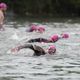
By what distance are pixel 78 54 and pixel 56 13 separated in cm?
3797

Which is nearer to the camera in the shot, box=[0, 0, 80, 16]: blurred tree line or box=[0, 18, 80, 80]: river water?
box=[0, 18, 80, 80]: river water

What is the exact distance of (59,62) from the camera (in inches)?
634

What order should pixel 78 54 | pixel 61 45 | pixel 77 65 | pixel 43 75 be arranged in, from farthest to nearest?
pixel 61 45
pixel 78 54
pixel 77 65
pixel 43 75

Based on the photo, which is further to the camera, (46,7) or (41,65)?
(46,7)

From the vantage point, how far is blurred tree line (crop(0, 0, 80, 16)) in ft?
184

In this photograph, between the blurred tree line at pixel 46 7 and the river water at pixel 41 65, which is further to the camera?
the blurred tree line at pixel 46 7

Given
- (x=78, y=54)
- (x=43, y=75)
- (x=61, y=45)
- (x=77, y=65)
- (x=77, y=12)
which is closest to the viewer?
(x=43, y=75)

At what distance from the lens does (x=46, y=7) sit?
185ft

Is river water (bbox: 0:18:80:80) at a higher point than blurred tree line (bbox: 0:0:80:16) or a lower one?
higher

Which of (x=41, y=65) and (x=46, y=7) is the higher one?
(x=41, y=65)

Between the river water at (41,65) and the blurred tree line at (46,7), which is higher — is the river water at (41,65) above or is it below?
above

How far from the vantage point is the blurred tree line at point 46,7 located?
184ft

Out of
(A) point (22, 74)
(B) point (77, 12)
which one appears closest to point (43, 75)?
(A) point (22, 74)

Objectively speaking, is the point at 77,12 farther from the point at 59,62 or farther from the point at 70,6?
the point at 59,62
